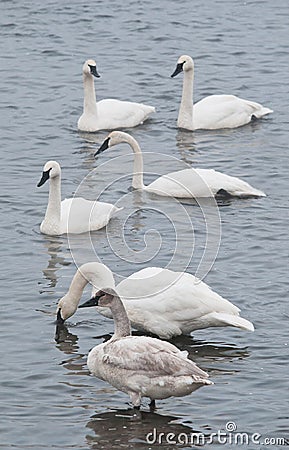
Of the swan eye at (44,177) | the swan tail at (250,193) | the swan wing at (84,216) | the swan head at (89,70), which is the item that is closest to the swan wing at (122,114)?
the swan head at (89,70)

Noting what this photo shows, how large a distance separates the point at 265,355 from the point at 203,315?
0.68 m

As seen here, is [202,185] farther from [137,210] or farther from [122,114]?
[122,114]

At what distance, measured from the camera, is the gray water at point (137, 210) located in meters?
10.2

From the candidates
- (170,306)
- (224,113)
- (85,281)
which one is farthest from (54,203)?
(224,113)

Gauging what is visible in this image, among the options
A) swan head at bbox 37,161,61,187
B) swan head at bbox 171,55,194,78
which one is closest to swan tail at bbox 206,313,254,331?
swan head at bbox 37,161,61,187

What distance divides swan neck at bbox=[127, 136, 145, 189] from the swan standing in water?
6.07 m

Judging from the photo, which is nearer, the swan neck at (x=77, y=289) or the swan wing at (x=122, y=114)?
the swan neck at (x=77, y=289)

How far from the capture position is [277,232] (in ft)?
47.5

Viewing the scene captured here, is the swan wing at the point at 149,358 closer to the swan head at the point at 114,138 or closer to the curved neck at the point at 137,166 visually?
the curved neck at the point at 137,166

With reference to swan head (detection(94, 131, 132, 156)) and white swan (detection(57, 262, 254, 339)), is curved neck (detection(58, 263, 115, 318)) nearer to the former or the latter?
white swan (detection(57, 262, 254, 339))

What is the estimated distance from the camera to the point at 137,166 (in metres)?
16.4

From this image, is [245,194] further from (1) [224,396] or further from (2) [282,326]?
(1) [224,396]

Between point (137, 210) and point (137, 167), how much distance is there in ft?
3.19

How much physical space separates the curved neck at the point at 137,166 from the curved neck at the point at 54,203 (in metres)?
1.71
